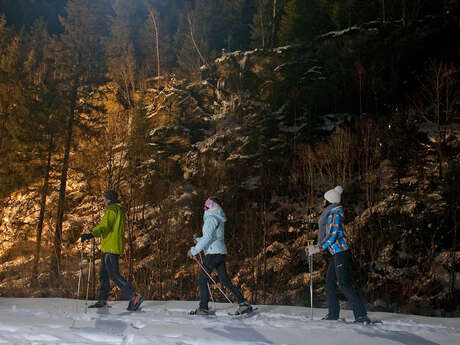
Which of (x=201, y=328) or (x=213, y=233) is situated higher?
(x=213, y=233)

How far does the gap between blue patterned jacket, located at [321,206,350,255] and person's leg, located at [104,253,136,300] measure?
3213 mm

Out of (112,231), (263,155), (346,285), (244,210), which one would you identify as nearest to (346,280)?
(346,285)

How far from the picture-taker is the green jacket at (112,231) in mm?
6762

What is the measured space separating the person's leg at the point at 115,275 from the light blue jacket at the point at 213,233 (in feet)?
4.57

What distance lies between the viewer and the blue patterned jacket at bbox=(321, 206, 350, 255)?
19.1 ft

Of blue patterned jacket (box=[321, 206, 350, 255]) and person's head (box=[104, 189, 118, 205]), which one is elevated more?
person's head (box=[104, 189, 118, 205])

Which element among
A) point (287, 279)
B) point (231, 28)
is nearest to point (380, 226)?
point (287, 279)

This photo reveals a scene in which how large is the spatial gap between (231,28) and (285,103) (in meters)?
22.8

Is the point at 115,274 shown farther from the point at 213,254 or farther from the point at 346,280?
the point at 346,280

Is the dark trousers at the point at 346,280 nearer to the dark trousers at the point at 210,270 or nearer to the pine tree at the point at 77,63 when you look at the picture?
the dark trousers at the point at 210,270

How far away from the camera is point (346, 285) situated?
572 centimetres

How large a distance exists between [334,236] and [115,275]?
3545mm

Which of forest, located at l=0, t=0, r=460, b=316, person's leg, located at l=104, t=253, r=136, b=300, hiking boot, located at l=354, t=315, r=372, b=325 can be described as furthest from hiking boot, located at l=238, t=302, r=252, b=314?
forest, located at l=0, t=0, r=460, b=316

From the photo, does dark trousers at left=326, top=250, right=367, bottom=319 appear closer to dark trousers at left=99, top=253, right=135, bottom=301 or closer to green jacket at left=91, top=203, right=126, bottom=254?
dark trousers at left=99, top=253, right=135, bottom=301
